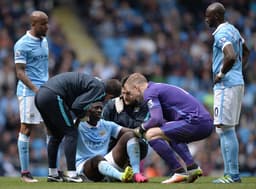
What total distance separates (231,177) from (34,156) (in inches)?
323

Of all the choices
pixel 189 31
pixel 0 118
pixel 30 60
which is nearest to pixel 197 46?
pixel 189 31

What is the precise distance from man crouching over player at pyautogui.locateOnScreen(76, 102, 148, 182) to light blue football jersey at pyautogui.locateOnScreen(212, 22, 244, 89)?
54.6 inches

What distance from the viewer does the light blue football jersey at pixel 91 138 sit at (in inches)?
525

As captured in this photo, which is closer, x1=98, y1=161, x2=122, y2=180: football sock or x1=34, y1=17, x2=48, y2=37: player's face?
x1=98, y1=161, x2=122, y2=180: football sock

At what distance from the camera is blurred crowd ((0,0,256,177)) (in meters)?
20.4

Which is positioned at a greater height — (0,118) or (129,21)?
(129,21)

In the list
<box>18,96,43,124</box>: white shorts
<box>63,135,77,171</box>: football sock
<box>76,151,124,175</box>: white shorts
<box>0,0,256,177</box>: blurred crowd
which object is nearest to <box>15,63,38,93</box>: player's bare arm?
<box>18,96,43,124</box>: white shorts

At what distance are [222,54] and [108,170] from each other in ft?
6.80

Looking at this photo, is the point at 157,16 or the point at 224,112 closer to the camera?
the point at 224,112

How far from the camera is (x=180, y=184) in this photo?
12.4 meters

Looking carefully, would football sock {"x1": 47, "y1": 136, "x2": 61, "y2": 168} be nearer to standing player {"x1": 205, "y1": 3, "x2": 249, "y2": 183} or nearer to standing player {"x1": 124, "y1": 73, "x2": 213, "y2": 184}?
standing player {"x1": 124, "y1": 73, "x2": 213, "y2": 184}

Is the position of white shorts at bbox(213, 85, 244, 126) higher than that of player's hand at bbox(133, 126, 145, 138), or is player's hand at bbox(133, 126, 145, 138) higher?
white shorts at bbox(213, 85, 244, 126)

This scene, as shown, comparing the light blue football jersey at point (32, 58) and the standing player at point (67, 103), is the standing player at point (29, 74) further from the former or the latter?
the standing player at point (67, 103)

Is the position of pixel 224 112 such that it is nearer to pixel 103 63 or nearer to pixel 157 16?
pixel 103 63
